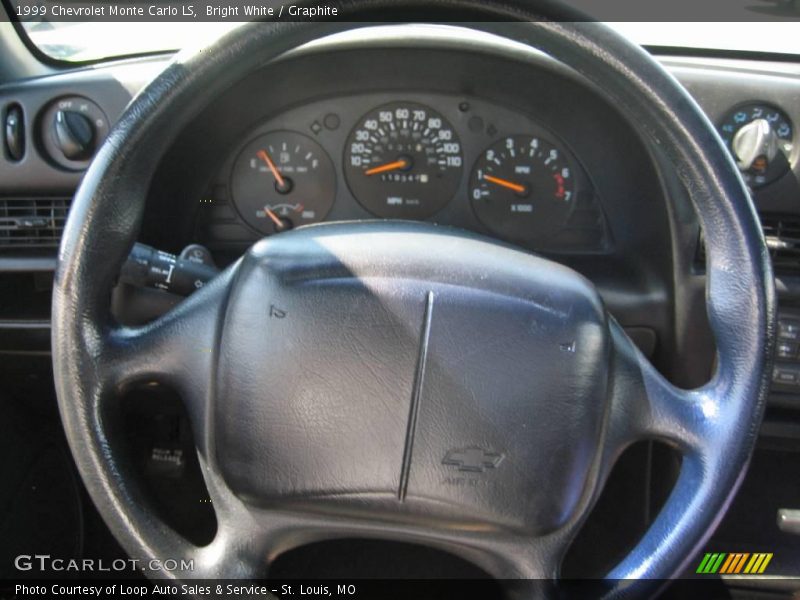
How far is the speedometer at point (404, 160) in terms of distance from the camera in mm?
1735

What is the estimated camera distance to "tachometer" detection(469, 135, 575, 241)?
1.73 meters

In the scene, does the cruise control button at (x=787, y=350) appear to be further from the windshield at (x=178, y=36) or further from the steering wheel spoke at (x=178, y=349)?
the steering wheel spoke at (x=178, y=349)

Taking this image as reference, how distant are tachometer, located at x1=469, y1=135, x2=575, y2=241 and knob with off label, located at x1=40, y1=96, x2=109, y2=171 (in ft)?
2.33

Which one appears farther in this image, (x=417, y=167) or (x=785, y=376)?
(x=417, y=167)

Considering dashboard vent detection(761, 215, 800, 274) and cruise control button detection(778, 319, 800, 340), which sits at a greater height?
dashboard vent detection(761, 215, 800, 274)

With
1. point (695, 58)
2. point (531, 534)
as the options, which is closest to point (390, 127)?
point (695, 58)

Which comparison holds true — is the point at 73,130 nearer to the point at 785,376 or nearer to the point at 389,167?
the point at 389,167

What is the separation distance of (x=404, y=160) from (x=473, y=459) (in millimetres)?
779

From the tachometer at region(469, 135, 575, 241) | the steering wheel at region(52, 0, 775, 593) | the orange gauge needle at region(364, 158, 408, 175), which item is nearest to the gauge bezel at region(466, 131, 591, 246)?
the tachometer at region(469, 135, 575, 241)

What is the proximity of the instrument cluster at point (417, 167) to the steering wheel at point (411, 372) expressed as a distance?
60cm

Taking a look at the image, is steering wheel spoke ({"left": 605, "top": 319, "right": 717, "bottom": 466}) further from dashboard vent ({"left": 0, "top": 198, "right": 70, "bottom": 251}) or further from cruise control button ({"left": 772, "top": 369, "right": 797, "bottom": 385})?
dashboard vent ({"left": 0, "top": 198, "right": 70, "bottom": 251})

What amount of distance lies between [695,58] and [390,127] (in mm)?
590

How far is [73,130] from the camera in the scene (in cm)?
171

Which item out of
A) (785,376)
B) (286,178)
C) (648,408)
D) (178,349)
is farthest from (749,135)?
(178,349)
